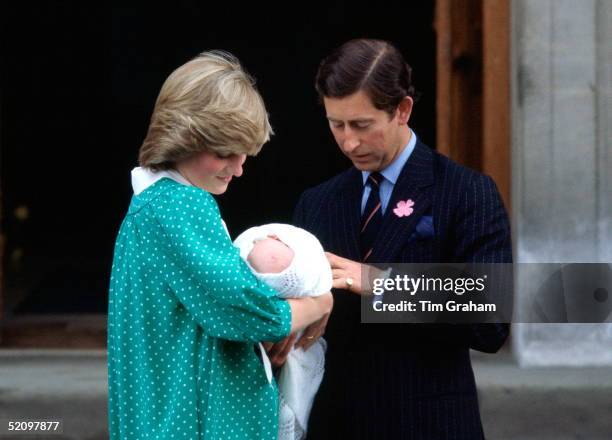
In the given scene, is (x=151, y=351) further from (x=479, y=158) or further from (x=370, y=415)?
(x=479, y=158)

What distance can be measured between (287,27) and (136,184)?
361 inches

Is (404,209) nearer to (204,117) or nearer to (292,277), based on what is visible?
(292,277)

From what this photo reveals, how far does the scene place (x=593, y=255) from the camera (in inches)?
221

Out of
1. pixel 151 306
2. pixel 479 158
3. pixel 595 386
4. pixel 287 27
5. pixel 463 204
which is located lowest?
pixel 595 386

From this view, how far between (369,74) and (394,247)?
37 cm

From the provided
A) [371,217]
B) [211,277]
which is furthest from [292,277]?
[371,217]

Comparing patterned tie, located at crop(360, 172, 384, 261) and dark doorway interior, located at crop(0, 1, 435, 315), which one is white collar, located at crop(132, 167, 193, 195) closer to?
patterned tie, located at crop(360, 172, 384, 261)

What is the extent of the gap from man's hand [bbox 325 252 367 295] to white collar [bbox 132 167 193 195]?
36 centimetres

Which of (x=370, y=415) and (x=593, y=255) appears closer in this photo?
(x=370, y=415)

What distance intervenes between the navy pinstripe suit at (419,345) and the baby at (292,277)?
0.12 meters

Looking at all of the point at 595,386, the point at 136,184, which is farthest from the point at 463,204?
the point at 595,386

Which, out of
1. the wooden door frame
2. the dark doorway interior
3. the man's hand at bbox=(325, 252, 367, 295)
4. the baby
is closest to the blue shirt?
the man's hand at bbox=(325, 252, 367, 295)

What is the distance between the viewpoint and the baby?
243 centimetres

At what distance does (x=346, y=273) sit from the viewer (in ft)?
8.52
